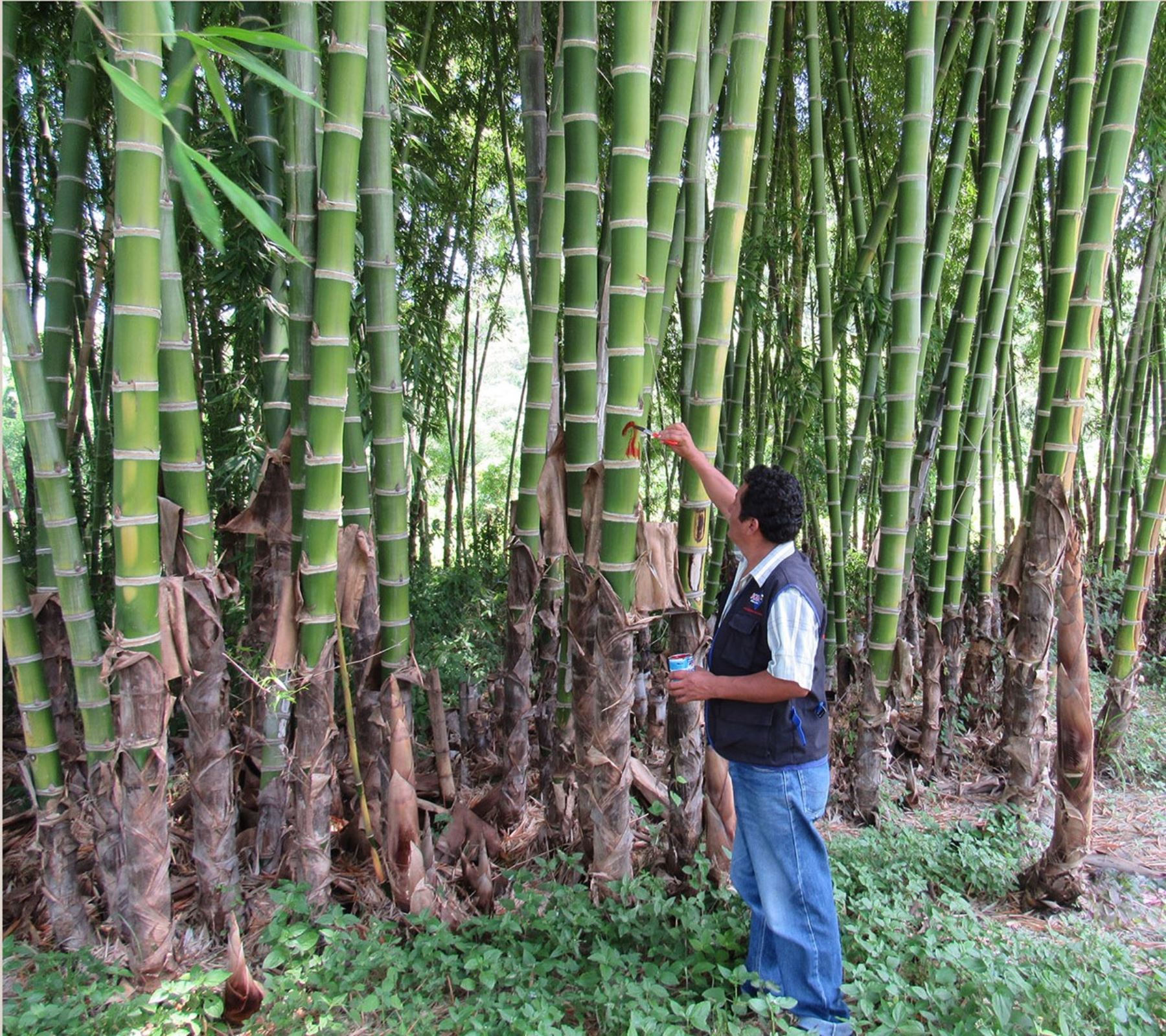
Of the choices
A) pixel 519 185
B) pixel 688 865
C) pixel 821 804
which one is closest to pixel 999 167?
pixel 821 804

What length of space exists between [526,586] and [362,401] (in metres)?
1.07

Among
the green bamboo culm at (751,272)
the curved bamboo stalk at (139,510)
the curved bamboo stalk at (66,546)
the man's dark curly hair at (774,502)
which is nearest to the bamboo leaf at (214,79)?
the curved bamboo stalk at (139,510)

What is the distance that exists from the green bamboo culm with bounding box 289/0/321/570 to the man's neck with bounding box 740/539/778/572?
3.61ft

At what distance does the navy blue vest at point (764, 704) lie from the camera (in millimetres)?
A: 1865

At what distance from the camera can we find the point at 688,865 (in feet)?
7.58

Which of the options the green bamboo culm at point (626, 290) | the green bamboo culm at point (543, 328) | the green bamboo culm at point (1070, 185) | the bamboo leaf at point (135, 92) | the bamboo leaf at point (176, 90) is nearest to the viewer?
the bamboo leaf at point (135, 92)

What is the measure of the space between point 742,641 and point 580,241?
1033mm

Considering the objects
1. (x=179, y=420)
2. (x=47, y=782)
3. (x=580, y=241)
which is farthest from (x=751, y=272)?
(x=47, y=782)

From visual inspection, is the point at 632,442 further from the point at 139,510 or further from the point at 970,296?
the point at 970,296

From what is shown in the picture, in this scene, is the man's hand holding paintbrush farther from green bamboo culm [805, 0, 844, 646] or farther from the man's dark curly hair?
green bamboo culm [805, 0, 844, 646]

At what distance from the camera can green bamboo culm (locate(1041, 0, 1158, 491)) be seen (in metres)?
2.23

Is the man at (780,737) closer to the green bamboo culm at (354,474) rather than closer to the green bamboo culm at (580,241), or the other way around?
the green bamboo culm at (580,241)

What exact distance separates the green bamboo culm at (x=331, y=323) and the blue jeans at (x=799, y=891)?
110 cm

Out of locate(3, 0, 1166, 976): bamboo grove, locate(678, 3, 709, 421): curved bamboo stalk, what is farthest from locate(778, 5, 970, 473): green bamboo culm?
locate(678, 3, 709, 421): curved bamboo stalk
